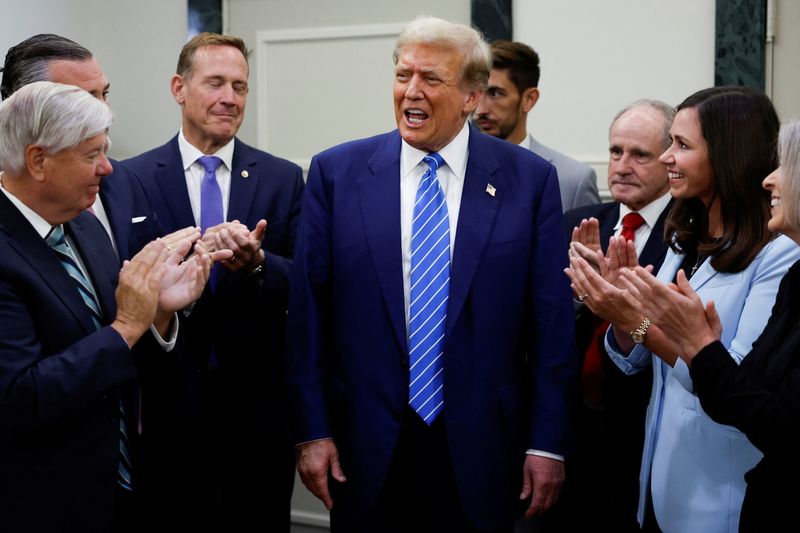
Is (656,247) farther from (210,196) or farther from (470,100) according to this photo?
(210,196)

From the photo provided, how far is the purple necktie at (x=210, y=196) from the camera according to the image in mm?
2986

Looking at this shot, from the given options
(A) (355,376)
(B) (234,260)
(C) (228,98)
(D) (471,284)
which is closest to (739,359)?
(D) (471,284)

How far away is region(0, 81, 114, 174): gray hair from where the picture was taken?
6.69 feet

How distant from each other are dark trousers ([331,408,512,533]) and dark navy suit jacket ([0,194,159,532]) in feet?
2.14

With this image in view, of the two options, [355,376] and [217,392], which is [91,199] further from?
[217,392]

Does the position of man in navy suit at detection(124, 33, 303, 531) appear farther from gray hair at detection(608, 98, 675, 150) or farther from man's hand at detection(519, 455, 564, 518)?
gray hair at detection(608, 98, 675, 150)

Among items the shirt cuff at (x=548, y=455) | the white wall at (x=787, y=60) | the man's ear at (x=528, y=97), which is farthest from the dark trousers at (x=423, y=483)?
the white wall at (x=787, y=60)

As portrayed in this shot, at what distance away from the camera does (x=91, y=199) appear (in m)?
2.13

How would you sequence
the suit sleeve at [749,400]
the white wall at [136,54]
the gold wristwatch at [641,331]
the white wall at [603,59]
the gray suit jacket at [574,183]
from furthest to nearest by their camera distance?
1. the white wall at [136,54]
2. the white wall at [603,59]
3. the gray suit jacket at [574,183]
4. the gold wristwatch at [641,331]
5. the suit sleeve at [749,400]

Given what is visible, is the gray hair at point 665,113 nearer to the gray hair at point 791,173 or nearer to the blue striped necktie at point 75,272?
the gray hair at point 791,173

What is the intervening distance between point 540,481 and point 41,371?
1192 mm

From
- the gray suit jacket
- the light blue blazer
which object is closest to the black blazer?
the light blue blazer

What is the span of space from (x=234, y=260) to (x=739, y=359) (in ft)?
4.45

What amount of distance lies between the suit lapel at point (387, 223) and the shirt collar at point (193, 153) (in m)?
0.82
